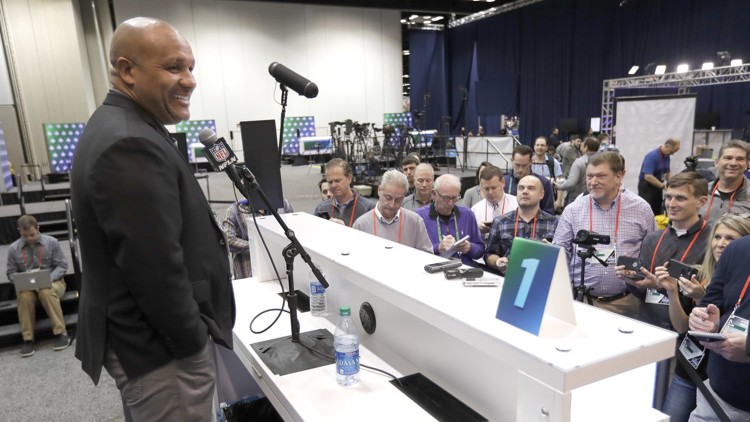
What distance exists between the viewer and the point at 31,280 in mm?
3980

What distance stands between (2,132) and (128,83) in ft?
33.8

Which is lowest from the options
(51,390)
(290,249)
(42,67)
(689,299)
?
(51,390)

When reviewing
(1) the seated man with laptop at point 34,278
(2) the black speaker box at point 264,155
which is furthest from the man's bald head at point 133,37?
(1) the seated man with laptop at point 34,278

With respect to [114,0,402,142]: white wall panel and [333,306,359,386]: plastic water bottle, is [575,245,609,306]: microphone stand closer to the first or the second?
[333,306,359,386]: plastic water bottle

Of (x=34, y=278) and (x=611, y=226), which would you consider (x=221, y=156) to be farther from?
(x=34, y=278)

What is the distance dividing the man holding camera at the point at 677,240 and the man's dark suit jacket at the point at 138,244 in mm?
1886

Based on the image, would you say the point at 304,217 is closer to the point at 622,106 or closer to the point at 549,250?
the point at 549,250

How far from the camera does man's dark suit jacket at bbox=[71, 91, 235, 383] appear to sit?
1.04 meters

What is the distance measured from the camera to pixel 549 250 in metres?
1.03

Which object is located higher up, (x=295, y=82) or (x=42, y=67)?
(x=42, y=67)

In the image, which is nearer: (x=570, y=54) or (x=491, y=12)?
(x=570, y=54)

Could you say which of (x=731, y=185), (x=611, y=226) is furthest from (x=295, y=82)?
(x=731, y=185)

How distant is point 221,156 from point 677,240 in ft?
6.97

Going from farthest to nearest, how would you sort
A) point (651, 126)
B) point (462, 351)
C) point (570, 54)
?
1. point (570, 54)
2. point (651, 126)
3. point (462, 351)
